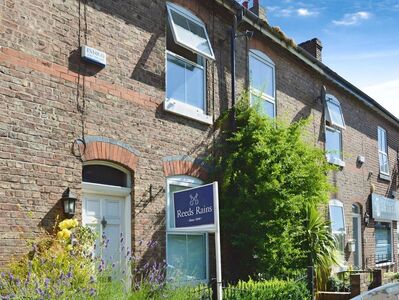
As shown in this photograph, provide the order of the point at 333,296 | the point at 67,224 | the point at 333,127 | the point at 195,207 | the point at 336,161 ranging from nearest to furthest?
1. the point at 67,224
2. the point at 195,207
3. the point at 333,296
4. the point at 336,161
5. the point at 333,127

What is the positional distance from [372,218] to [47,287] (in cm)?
1467

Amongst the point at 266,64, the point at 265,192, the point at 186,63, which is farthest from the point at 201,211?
the point at 266,64

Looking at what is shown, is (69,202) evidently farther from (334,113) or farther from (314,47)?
(314,47)

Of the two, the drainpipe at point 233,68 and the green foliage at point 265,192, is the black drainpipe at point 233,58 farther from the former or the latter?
the green foliage at point 265,192

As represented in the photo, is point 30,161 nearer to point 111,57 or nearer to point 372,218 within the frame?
point 111,57

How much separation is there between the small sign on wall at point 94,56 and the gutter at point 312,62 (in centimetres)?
360

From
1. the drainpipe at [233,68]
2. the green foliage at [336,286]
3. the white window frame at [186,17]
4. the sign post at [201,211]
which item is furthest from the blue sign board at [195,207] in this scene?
the green foliage at [336,286]

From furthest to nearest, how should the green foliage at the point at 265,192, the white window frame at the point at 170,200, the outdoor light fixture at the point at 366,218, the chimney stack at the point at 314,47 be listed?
the outdoor light fixture at the point at 366,218
the chimney stack at the point at 314,47
the green foliage at the point at 265,192
the white window frame at the point at 170,200

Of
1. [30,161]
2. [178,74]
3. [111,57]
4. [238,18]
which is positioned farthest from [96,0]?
[238,18]

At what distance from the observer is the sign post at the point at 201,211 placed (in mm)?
7320

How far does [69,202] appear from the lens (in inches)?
295

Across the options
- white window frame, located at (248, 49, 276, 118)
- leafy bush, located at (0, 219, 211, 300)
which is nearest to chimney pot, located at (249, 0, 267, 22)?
white window frame, located at (248, 49, 276, 118)

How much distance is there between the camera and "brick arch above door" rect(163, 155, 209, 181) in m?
9.48

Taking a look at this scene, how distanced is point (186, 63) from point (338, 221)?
7.81 meters
